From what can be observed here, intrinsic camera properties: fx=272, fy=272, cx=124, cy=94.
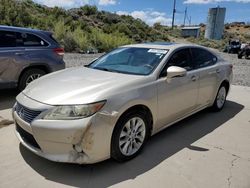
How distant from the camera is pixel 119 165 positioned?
3.51m

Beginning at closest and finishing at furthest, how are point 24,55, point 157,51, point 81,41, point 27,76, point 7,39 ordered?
point 157,51
point 7,39
point 24,55
point 27,76
point 81,41

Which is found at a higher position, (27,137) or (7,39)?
(7,39)

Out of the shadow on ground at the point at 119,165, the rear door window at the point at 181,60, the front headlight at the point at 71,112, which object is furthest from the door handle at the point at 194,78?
the front headlight at the point at 71,112

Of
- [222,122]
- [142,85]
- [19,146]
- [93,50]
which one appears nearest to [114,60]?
[142,85]

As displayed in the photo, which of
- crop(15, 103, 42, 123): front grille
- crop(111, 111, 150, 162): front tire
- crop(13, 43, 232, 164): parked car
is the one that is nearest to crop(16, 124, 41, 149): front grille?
crop(13, 43, 232, 164): parked car

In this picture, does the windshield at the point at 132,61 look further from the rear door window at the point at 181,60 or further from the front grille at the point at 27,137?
the front grille at the point at 27,137

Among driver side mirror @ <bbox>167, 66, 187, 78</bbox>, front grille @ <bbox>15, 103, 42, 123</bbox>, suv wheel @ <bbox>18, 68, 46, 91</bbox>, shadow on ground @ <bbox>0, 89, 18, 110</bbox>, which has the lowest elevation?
shadow on ground @ <bbox>0, 89, 18, 110</bbox>

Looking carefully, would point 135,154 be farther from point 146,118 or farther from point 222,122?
point 222,122

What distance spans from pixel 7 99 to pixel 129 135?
4007 millimetres

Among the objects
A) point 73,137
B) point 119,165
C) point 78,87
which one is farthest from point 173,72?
point 73,137

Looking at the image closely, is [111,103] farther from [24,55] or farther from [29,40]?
[29,40]

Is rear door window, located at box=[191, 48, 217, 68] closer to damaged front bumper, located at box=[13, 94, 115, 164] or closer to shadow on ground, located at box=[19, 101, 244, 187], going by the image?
shadow on ground, located at box=[19, 101, 244, 187]

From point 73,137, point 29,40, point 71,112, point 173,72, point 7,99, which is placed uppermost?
point 29,40

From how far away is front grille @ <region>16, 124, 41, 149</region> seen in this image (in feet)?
10.8
